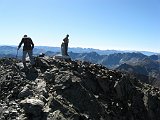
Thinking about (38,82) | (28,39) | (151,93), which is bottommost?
(151,93)

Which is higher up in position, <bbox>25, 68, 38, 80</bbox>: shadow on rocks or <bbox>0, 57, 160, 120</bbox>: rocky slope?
<bbox>25, 68, 38, 80</bbox>: shadow on rocks

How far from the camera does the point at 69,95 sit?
86.6ft

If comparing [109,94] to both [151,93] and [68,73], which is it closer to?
[68,73]

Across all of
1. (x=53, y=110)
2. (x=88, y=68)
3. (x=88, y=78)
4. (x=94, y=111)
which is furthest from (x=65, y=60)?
(x=53, y=110)

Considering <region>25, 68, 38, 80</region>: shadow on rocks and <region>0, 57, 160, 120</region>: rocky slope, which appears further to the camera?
<region>25, 68, 38, 80</region>: shadow on rocks

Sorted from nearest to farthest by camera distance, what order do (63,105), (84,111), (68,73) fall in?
(63,105) → (84,111) → (68,73)

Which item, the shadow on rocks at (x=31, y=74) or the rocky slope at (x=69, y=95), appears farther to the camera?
the shadow on rocks at (x=31, y=74)

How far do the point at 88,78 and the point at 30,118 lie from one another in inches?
512

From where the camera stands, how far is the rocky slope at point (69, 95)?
2214 cm

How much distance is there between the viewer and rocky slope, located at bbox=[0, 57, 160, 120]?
22141 millimetres

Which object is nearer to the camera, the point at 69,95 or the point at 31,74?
the point at 69,95

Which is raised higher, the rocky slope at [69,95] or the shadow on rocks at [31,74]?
the shadow on rocks at [31,74]

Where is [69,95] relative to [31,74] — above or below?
below

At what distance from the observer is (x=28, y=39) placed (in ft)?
103
